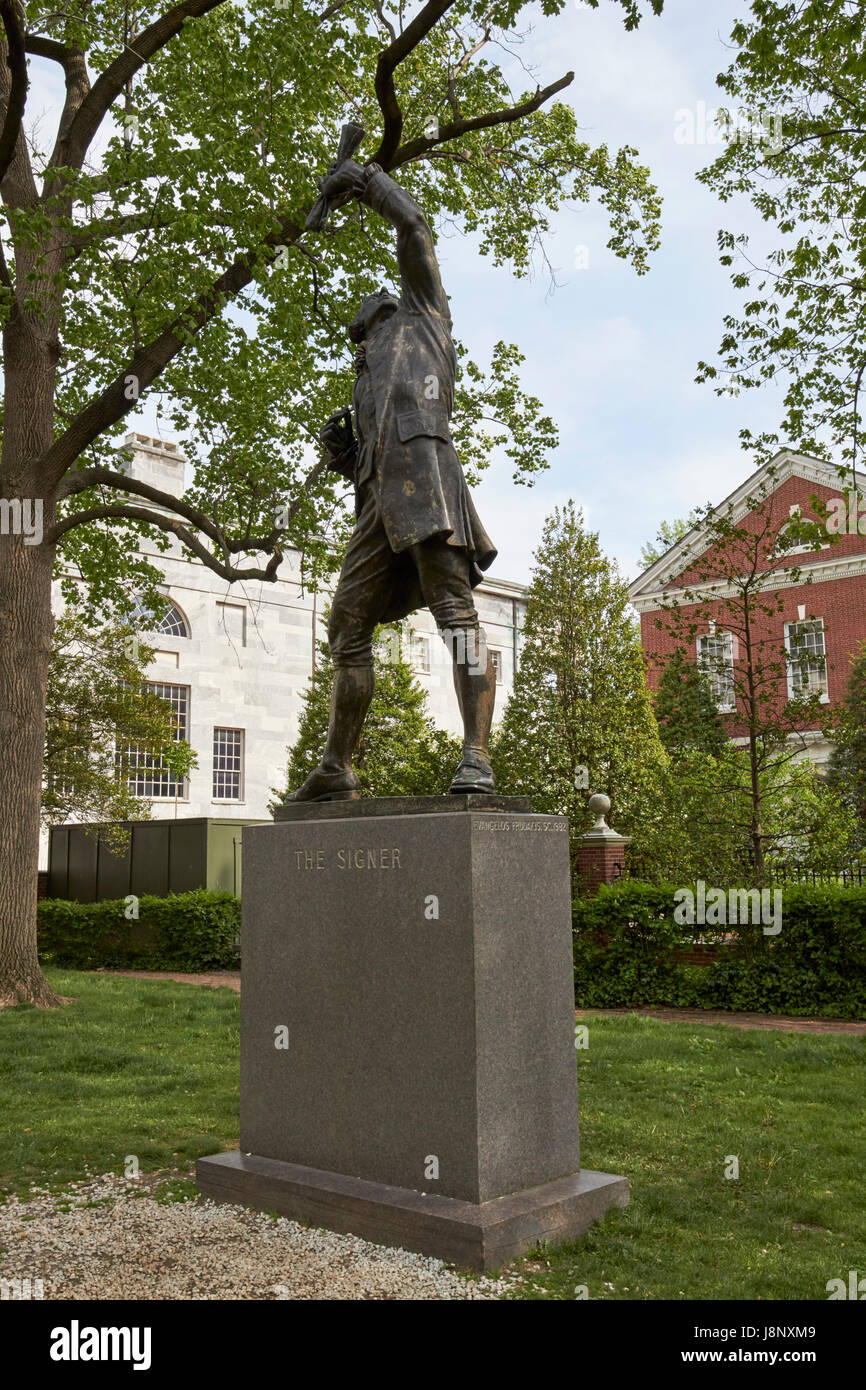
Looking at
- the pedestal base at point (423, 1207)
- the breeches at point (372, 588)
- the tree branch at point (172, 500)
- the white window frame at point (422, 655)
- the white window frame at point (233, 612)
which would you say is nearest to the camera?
the pedestal base at point (423, 1207)

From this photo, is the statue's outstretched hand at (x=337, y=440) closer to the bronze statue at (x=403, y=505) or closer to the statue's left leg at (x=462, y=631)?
the bronze statue at (x=403, y=505)

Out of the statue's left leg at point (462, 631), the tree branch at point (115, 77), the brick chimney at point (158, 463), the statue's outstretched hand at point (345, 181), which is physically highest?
the brick chimney at point (158, 463)

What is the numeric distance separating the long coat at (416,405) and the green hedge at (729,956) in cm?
995

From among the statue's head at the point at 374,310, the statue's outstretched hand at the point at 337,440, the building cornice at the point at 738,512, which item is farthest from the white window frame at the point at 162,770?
the statue's head at the point at 374,310

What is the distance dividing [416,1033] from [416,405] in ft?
10.4

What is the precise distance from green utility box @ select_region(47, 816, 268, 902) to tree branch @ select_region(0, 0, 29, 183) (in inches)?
558

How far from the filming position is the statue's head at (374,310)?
6.14m

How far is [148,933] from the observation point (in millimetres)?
21953

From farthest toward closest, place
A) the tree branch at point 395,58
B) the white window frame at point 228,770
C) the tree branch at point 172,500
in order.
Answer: the white window frame at point 228,770
the tree branch at point 172,500
the tree branch at point 395,58

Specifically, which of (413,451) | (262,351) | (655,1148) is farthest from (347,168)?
(262,351)

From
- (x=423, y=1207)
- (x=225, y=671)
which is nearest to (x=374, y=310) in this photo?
(x=423, y=1207)

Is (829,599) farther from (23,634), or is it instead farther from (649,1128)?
(649,1128)
